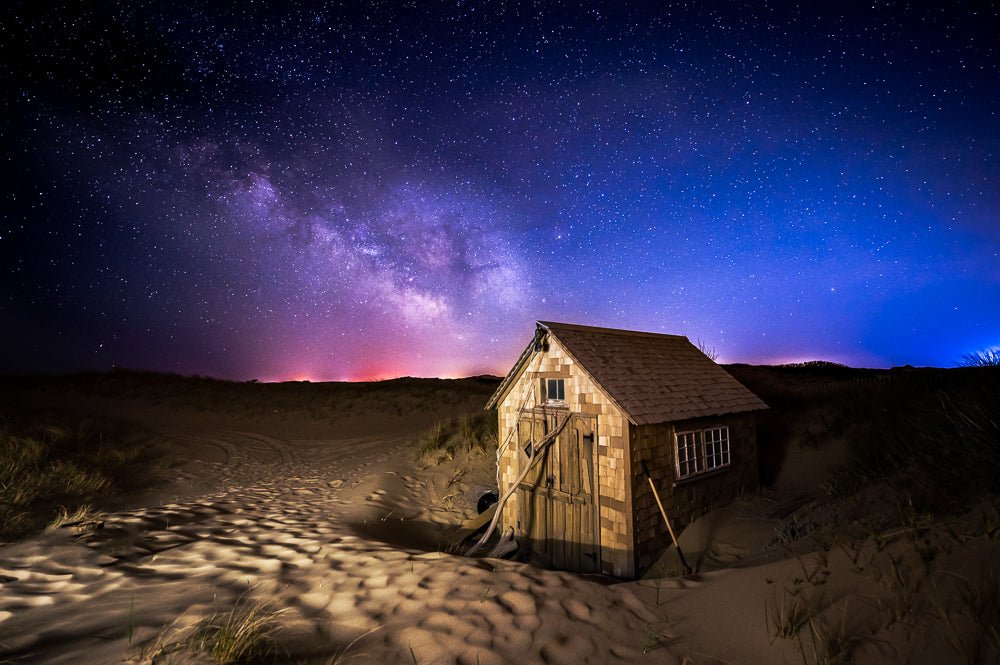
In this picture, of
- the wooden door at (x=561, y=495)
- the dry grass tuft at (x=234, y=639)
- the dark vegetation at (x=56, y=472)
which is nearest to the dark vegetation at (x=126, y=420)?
the dark vegetation at (x=56, y=472)

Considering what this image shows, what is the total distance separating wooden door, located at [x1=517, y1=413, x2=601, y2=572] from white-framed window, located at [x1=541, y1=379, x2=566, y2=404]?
1.28ft

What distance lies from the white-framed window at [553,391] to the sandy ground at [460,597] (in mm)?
3726

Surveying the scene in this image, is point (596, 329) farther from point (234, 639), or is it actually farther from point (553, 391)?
point (234, 639)

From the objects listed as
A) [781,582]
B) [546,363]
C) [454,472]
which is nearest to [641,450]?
[546,363]

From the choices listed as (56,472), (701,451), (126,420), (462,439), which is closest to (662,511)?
(701,451)

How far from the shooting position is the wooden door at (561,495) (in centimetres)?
852

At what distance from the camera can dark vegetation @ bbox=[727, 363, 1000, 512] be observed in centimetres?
547

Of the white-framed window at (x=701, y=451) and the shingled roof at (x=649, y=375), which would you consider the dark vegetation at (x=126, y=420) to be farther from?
the white-framed window at (x=701, y=451)

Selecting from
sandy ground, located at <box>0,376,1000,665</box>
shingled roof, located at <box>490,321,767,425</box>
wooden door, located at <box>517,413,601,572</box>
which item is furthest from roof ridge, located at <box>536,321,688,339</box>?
sandy ground, located at <box>0,376,1000,665</box>

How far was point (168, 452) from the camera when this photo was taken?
54.5 feet

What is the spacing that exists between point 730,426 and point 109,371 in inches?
2119

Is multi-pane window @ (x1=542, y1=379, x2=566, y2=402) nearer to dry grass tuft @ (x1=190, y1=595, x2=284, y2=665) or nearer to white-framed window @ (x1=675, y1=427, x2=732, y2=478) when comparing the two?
white-framed window @ (x1=675, y1=427, x2=732, y2=478)

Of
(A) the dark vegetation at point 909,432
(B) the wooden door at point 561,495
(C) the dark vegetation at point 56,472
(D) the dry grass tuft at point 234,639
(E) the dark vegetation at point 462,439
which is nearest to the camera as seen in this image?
(D) the dry grass tuft at point 234,639

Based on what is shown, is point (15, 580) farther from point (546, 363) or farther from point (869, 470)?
point (869, 470)
